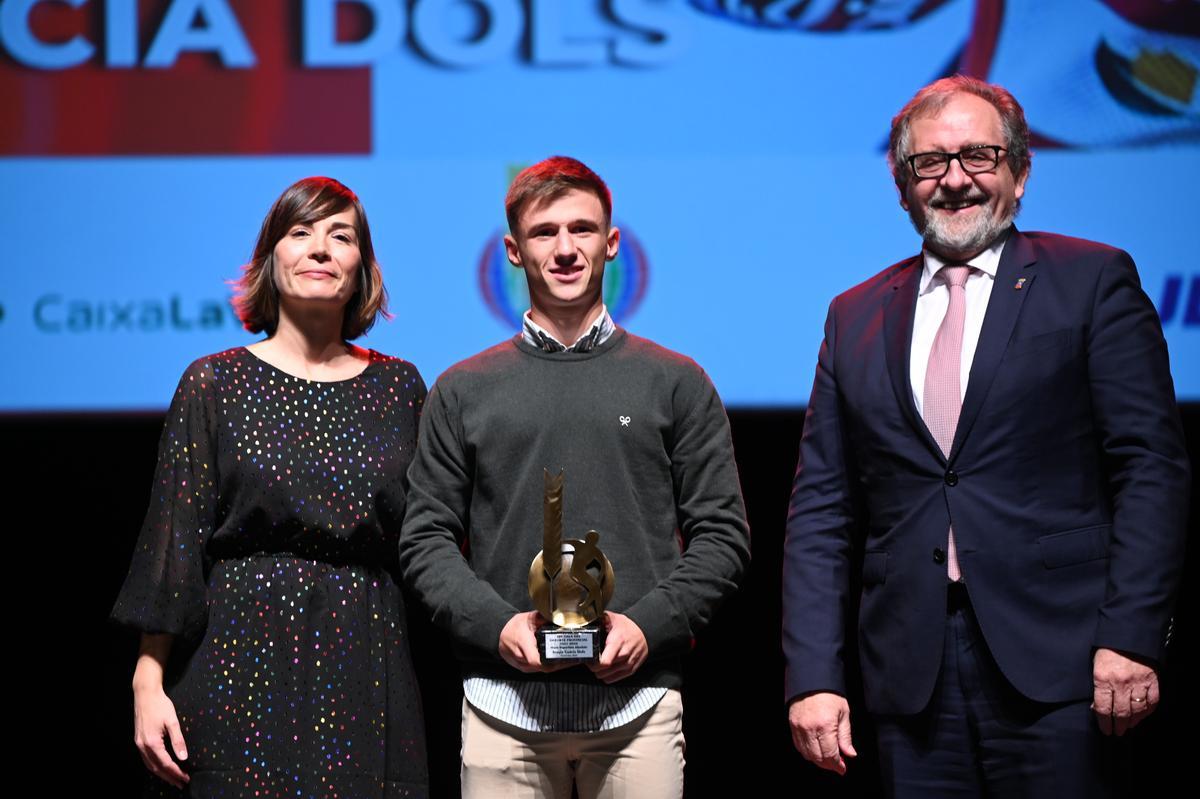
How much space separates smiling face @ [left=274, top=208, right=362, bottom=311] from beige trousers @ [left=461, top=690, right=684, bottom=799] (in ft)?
2.85

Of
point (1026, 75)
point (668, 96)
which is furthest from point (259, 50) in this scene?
point (1026, 75)

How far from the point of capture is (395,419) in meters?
2.77

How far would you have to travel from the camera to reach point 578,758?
249cm

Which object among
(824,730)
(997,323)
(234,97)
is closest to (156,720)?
(824,730)

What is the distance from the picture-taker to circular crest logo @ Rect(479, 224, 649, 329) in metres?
3.71

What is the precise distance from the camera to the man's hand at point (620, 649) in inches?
91.3

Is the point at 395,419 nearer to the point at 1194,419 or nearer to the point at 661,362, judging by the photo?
the point at 661,362

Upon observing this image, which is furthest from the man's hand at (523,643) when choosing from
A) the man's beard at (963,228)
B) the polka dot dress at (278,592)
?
the man's beard at (963,228)

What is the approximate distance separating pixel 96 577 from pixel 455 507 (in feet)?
6.35

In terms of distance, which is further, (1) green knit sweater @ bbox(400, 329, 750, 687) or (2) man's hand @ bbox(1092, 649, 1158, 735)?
(1) green knit sweater @ bbox(400, 329, 750, 687)

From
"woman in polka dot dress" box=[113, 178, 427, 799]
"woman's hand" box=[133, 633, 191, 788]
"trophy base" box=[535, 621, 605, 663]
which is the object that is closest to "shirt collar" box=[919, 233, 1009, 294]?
"trophy base" box=[535, 621, 605, 663]

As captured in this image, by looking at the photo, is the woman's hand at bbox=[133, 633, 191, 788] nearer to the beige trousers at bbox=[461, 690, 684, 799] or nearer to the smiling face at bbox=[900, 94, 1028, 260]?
Answer: the beige trousers at bbox=[461, 690, 684, 799]

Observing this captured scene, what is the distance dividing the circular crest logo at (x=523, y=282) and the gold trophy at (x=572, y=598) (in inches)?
59.7

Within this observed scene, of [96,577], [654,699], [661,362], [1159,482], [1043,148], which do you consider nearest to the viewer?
[1159,482]
